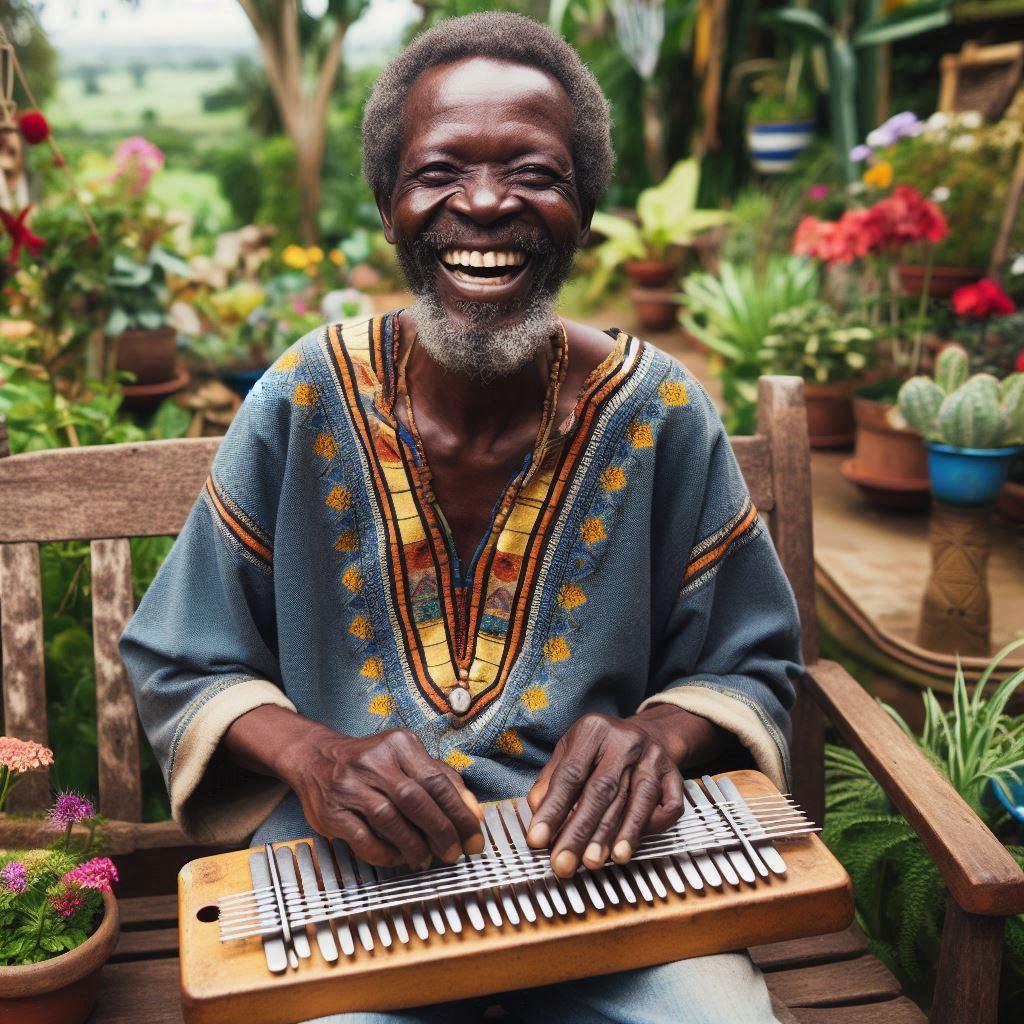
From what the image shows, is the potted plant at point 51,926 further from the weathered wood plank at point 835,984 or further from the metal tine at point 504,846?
the weathered wood plank at point 835,984

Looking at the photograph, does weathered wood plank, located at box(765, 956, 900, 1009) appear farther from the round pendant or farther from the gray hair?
the gray hair

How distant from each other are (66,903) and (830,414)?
159 inches

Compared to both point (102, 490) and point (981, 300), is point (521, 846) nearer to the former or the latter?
point (102, 490)

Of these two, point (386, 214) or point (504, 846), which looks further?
point (386, 214)

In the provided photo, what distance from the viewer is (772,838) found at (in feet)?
5.27

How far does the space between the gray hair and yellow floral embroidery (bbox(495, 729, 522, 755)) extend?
88 centimetres

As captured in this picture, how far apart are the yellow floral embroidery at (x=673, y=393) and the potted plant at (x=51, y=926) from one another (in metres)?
1.15

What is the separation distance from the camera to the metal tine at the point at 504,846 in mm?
1473

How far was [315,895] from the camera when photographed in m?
1.48

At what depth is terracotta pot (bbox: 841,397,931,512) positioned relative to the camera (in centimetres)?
416

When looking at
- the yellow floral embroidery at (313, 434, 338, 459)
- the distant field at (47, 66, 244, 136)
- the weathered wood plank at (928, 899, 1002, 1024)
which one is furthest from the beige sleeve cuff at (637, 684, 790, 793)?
the distant field at (47, 66, 244, 136)

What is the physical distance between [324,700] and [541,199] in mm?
888

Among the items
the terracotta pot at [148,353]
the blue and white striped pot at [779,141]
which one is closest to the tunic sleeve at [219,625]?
the terracotta pot at [148,353]

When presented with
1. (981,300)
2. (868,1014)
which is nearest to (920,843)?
(868,1014)
